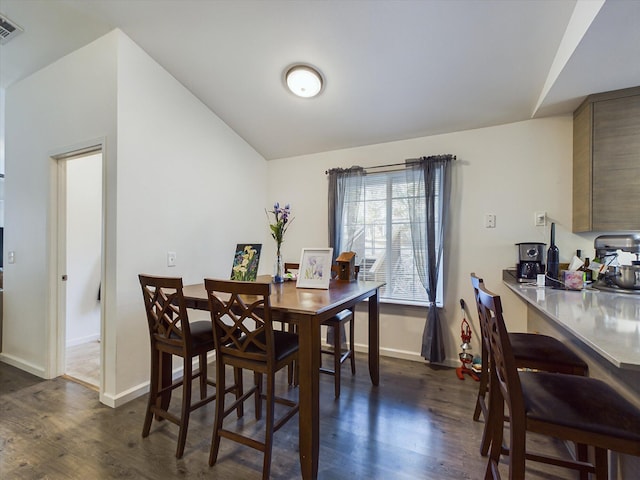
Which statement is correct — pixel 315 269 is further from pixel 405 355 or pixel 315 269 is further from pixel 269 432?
pixel 405 355

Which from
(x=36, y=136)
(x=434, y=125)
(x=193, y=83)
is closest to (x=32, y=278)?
(x=36, y=136)

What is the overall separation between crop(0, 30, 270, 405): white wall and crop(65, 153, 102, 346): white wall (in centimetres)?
55

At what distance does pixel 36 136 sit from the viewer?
2764 millimetres

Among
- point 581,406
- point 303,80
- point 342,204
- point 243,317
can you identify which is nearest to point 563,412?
point 581,406

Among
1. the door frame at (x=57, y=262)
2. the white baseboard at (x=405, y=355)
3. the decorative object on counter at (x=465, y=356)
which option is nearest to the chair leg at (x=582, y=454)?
the decorative object on counter at (x=465, y=356)

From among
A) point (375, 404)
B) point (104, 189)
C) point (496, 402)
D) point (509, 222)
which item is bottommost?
point (375, 404)

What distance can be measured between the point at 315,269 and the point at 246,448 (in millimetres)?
1196

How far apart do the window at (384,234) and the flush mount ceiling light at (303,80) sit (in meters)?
1.09

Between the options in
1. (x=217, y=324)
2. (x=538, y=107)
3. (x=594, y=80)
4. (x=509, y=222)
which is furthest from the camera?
(x=509, y=222)

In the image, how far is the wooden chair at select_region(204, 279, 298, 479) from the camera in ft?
4.79

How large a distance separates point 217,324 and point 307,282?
30.1 inches

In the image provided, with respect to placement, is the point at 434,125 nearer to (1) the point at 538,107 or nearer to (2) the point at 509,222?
(1) the point at 538,107

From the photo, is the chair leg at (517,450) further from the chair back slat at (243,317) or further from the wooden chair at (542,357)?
the chair back slat at (243,317)

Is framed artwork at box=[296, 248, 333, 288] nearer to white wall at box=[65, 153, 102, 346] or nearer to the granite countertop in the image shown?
the granite countertop
